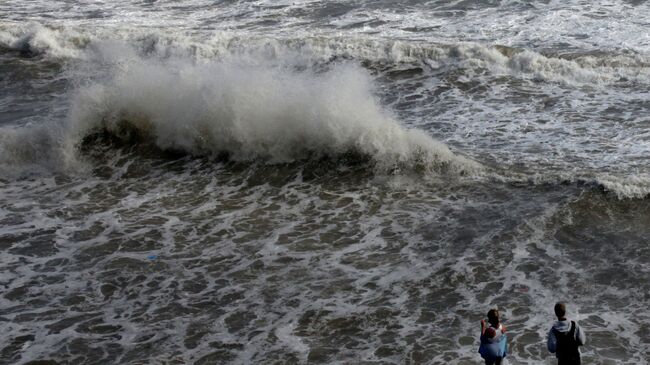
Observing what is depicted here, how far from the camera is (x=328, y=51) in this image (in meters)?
19.7

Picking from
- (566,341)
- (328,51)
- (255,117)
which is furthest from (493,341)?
(328,51)

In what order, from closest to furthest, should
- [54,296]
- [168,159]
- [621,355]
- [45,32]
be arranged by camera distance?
[621,355], [54,296], [168,159], [45,32]

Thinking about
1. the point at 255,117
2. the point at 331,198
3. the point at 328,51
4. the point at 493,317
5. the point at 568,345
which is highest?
the point at 328,51

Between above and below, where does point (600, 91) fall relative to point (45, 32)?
below

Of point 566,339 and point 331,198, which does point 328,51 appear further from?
point 566,339

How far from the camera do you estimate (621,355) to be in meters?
7.90

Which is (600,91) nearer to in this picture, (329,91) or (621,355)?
(329,91)

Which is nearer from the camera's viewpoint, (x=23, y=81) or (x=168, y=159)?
(x=168, y=159)

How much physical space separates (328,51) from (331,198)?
8232 mm

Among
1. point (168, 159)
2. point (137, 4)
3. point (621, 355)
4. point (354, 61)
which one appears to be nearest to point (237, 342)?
point (621, 355)

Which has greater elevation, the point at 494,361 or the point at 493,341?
the point at 493,341

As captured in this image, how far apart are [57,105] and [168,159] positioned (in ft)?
14.1

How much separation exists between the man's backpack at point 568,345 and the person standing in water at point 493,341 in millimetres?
423

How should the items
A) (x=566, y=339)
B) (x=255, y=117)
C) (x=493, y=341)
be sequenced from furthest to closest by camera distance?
(x=255, y=117)
(x=493, y=341)
(x=566, y=339)
